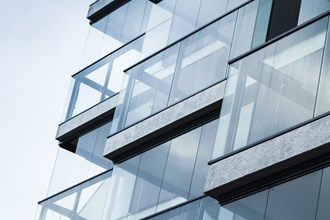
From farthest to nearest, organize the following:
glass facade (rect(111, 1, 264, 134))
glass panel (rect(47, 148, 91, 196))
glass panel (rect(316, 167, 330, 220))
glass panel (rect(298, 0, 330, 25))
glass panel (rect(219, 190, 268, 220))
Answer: glass panel (rect(47, 148, 91, 196)) → glass facade (rect(111, 1, 264, 134)) → glass panel (rect(298, 0, 330, 25)) → glass panel (rect(219, 190, 268, 220)) → glass panel (rect(316, 167, 330, 220))

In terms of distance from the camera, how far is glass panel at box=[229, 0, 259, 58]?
23.4 meters

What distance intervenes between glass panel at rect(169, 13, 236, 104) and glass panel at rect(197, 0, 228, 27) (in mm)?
870

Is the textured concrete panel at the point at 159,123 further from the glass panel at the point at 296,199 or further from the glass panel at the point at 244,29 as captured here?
the glass panel at the point at 296,199

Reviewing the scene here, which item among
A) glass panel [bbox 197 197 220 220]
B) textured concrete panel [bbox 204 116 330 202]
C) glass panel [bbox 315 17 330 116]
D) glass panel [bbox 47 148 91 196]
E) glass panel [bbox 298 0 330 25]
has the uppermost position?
glass panel [bbox 47 148 91 196]

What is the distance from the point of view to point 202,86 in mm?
24750

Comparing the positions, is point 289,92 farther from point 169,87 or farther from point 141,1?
point 141,1

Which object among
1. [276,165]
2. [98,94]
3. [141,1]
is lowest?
[276,165]

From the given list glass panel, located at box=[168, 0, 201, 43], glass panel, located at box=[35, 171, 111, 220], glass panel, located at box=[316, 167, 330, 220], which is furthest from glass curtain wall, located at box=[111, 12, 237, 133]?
glass panel, located at box=[316, 167, 330, 220]

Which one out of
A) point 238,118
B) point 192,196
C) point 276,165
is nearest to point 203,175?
point 192,196

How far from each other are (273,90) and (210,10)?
6790 millimetres

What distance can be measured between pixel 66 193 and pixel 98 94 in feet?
11.1

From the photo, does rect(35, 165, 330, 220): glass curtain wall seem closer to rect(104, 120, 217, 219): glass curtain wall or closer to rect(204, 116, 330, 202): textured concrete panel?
rect(104, 120, 217, 219): glass curtain wall

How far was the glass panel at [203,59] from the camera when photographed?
24344 millimetres

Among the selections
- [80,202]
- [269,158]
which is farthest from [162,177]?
[80,202]
